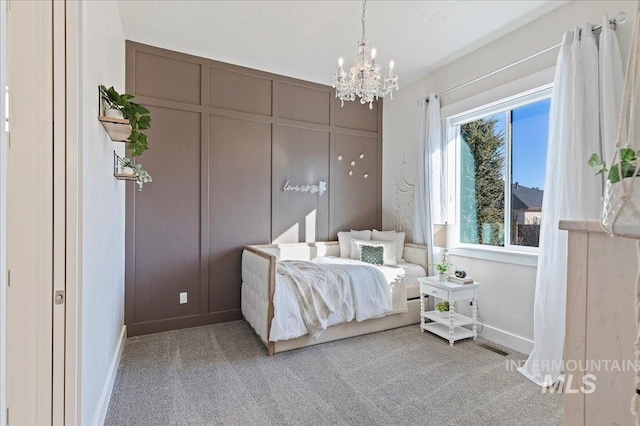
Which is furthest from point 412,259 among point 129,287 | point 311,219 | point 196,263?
point 129,287

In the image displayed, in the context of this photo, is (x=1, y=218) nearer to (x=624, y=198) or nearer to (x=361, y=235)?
(x=624, y=198)

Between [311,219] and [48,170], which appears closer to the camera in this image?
[48,170]

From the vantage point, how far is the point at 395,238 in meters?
4.22

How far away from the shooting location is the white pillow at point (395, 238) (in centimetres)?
416

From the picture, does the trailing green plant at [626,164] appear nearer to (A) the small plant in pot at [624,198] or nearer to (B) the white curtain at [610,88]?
(A) the small plant in pot at [624,198]

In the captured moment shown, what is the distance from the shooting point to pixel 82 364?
1432 millimetres

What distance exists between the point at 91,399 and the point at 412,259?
334 centimetres

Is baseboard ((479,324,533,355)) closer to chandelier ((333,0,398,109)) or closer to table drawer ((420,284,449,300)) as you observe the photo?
table drawer ((420,284,449,300))

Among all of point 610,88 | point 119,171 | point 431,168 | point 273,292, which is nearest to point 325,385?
point 273,292

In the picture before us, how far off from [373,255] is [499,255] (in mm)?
1325

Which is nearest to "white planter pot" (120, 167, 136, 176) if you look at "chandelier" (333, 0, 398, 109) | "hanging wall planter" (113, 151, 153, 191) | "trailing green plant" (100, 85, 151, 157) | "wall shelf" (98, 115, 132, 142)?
"hanging wall planter" (113, 151, 153, 191)

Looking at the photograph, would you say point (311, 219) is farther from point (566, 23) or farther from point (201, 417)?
point (566, 23)

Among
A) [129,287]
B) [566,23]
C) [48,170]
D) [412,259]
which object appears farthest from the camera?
[412,259]

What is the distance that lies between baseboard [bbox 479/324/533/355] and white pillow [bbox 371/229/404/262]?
1249 millimetres
